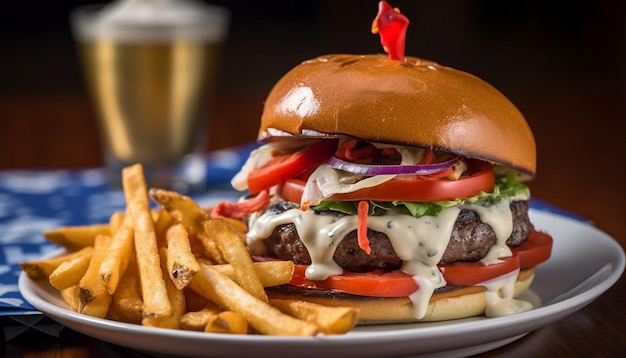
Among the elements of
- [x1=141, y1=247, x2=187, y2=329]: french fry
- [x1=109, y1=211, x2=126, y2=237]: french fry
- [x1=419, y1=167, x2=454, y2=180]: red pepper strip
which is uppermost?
[x1=419, y1=167, x2=454, y2=180]: red pepper strip

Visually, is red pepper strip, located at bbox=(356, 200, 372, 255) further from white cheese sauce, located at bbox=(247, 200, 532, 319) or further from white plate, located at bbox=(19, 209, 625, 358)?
white plate, located at bbox=(19, 209, 625, 358)

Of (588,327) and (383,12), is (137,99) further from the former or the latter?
(588,327)

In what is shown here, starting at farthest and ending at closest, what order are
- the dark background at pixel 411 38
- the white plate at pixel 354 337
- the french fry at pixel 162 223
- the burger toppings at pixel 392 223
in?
the dark background at pixel 411 38
the french fry at pixel 162 223
the burger toppings at pixel 392 223
the white plate at pixel 354 337

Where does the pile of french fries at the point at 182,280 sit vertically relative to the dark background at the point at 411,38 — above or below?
above

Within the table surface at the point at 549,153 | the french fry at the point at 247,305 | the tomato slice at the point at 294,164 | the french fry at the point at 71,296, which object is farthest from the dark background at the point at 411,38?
the french fry at the point at 247,305

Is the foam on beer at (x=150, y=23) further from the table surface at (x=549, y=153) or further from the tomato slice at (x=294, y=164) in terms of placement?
the tomato slice at (x=294, y=164)

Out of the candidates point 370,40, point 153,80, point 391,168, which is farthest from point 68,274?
point 370,40

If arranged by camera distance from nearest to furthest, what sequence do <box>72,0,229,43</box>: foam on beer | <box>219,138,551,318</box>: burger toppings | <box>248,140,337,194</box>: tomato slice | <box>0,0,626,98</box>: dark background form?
<box>219,138,551,318</box>: burger toppings → <box>248,140,337,194</box>: tomato slice → <box>72,0,229,43</box>: foam on beer → <box>0,0,626,98</box>: dark background

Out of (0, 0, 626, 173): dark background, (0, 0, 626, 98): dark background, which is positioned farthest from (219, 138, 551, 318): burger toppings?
(0, 0, 626, 98): dark background
